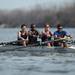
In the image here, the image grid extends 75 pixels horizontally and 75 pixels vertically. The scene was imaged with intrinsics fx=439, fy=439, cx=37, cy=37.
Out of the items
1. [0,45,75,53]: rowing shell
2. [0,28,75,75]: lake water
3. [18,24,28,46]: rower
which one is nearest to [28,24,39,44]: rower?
[18,24,28,46]: rower

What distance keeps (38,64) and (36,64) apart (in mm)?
110

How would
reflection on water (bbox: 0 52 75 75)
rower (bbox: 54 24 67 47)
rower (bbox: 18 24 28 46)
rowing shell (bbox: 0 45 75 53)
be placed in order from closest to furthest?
reflection on water (bbox: 0 52 75 75), rowing shell (bbox: 0 45 75 53), rower (bbox: 54 24 67 47), rower (bbox: 18 24 28 46)

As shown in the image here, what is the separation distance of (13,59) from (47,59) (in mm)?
1997

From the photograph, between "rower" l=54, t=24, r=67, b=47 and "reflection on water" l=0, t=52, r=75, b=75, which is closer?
"reflection on water" l=0, t=52, r=75, b=75

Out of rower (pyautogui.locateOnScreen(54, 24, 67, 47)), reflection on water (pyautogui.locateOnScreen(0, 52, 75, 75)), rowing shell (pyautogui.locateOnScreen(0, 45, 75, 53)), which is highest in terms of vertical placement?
rower (pyautogui.locateOnScreen(54, 24, 67, 47))

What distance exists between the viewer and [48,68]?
2161cm

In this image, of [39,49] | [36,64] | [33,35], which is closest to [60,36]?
[33,35]

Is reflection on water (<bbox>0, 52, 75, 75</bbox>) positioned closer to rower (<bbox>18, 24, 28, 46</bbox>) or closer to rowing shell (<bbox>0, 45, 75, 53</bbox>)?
rowing shell (<bbox>0, 45, 75, 53</bbox>)

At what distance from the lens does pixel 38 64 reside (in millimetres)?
23016

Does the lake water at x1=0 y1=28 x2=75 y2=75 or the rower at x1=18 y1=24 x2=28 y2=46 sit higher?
the rower at x1=18 y1=24 x2=28 y2=46

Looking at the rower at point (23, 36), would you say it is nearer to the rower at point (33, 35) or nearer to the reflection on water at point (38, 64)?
the rower at point (33, 35)

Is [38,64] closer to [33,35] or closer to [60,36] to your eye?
[60,36]

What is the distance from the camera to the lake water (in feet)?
67.2

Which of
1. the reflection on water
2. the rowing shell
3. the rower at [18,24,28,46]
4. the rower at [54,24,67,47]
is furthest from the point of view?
the rower at [18,24,28,46]
